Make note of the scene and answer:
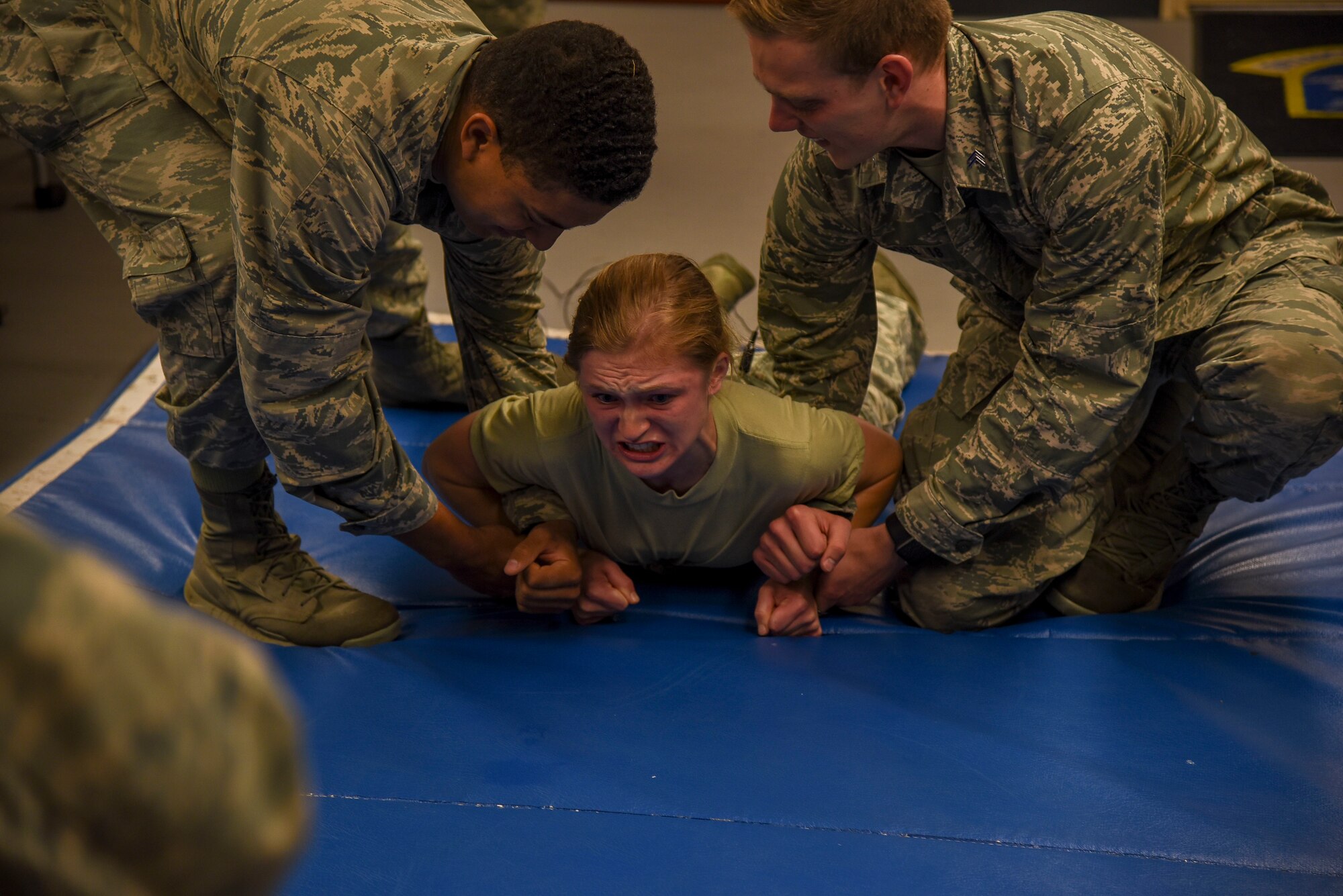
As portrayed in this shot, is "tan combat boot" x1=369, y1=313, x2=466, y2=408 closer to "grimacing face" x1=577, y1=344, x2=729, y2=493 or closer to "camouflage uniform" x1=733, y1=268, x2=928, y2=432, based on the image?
"camouflage uniform" x1=733, y1=268, x2=928, y2=432

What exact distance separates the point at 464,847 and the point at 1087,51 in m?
1.51

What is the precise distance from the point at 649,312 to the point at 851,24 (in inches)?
20.5

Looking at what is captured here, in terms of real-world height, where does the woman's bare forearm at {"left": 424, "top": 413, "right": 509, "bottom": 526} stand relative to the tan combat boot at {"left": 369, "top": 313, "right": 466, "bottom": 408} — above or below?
above

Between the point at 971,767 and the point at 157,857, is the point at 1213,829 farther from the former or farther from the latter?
the point at 157,857

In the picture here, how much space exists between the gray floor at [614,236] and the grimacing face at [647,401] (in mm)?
1455

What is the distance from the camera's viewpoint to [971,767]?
1.77 metres

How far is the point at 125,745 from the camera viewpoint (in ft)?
1.60

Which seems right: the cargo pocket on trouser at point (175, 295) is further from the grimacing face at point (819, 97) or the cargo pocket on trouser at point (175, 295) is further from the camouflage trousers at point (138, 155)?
the grimacing face at point (819, 97)

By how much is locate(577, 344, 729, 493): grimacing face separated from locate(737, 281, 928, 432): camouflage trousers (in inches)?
22.2

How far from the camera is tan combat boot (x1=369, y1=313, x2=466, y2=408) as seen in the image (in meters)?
2.89

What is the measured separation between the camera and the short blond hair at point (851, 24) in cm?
178

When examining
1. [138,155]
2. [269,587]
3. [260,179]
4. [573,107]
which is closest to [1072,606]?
[573,107]

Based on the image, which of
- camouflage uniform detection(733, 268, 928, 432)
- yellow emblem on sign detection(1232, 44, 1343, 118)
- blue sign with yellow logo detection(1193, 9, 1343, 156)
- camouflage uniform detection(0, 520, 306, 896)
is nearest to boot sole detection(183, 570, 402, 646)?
camouflage uniform detection(733, 268, 928, 432)

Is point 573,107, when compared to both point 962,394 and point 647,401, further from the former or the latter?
point 962,394
